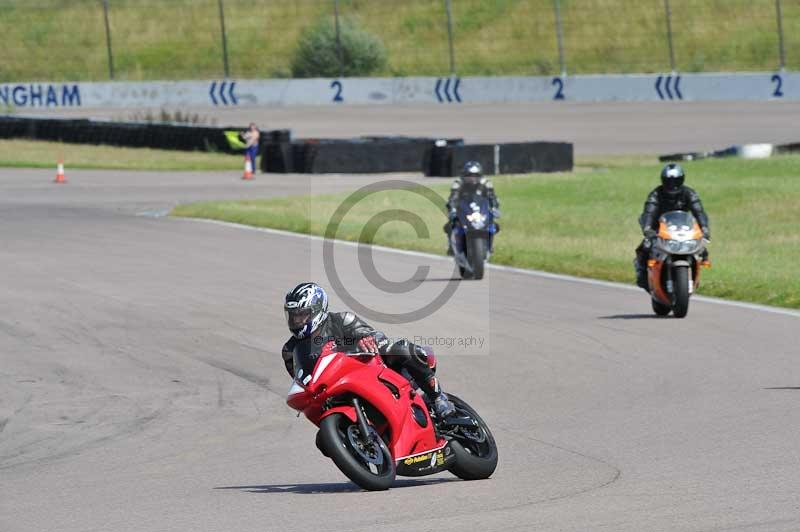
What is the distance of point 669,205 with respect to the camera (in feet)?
51.2

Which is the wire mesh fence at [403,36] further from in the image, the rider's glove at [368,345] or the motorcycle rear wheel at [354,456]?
the motorcycle rear wheel at [354,456]

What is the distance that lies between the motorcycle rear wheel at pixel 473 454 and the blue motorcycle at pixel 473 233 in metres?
10.3

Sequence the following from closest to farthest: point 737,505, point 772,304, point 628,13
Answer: point 737,505 < point 772,304 < point 628,13

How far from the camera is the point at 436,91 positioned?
2119 inches

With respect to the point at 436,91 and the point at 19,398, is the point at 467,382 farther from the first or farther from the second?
the point at 436,91

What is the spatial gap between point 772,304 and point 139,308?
7.27 metres

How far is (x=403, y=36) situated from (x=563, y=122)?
61.7 ft

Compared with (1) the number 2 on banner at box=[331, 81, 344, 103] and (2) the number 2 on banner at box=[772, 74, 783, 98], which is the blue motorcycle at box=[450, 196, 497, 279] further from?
(1) the number 2 on banner at box=[331, 81, 344, 103]

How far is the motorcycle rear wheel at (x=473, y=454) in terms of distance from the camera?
318 inches

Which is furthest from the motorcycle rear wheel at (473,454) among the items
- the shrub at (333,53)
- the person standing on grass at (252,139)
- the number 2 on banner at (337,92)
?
the shrub at (333,53)

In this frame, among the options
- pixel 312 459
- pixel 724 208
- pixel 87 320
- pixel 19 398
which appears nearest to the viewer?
pixel 312 459

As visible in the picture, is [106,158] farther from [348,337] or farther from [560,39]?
[348,337]

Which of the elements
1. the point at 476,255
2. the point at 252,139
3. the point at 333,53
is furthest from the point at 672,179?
the point at 333,53

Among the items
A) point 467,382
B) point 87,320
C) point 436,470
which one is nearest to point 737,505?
point 436,470
